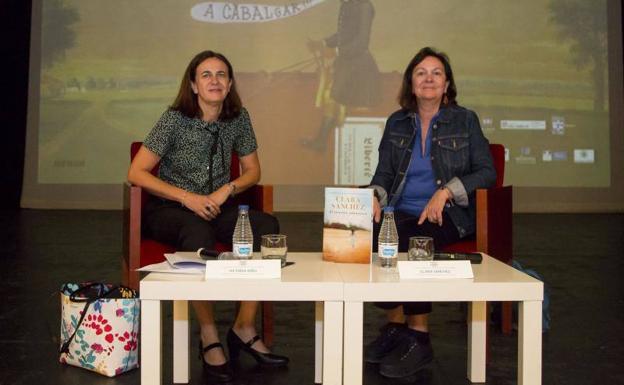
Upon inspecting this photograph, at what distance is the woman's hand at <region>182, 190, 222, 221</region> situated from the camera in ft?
9.67

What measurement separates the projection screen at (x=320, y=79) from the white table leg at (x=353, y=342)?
6.50 meters

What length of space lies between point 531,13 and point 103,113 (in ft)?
15.8

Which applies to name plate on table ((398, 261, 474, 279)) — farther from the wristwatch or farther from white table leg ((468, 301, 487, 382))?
the wristwatch

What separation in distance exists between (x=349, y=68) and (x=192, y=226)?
5829 millimetres

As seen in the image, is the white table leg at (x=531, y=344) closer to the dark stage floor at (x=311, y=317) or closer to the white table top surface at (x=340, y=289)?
the white table top surface at (x=340, y=289)

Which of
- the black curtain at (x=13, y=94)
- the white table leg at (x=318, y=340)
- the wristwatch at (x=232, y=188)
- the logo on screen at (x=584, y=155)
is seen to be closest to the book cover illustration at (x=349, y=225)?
the white table leg at (x=318, y=340)

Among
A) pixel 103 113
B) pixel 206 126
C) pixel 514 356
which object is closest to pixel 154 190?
pixel 206 126

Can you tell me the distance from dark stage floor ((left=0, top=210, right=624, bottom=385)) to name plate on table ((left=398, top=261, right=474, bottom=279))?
644mm

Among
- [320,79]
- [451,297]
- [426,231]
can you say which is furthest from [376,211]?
[320,79]

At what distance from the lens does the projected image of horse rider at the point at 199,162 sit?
2936 millimetres

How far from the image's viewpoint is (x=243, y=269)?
1.92 metres

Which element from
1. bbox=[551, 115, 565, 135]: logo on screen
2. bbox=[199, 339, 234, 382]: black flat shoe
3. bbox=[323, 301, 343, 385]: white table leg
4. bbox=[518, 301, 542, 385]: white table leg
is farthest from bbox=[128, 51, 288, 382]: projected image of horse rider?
bbox=[551, 115, 565, 135]: logo on screen

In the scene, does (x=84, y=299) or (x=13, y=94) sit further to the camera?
(x=13, y=94)

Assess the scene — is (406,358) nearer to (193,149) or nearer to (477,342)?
(477,342)
